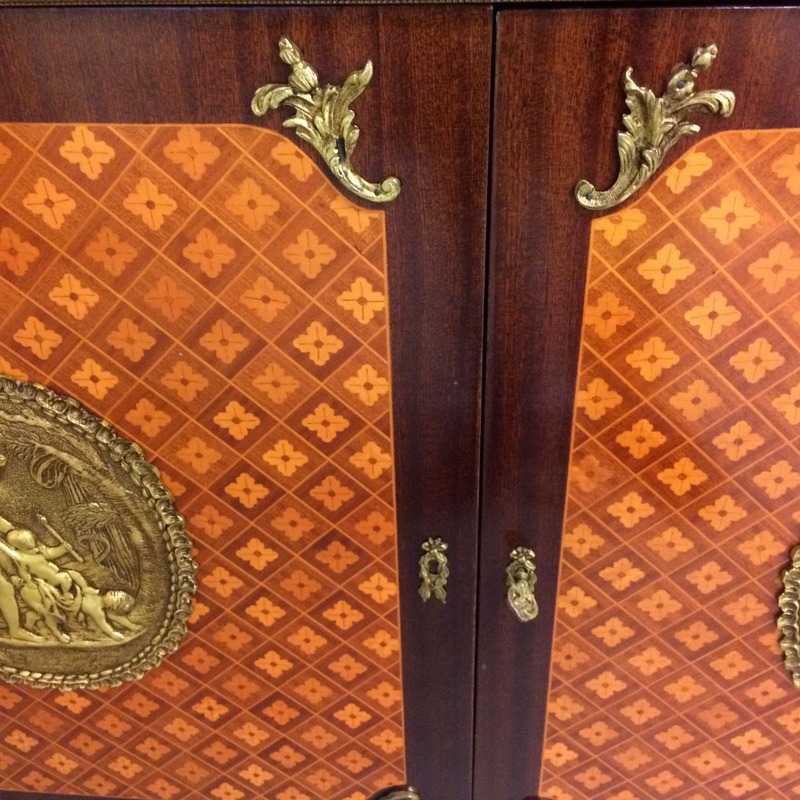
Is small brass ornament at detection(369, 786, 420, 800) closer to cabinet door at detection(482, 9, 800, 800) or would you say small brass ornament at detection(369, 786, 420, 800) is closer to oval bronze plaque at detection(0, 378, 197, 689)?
cabinet door at detection(482, 9, 800, 800)

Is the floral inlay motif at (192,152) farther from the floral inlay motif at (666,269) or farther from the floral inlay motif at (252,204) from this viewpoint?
the floral inlay motif at (666,269)

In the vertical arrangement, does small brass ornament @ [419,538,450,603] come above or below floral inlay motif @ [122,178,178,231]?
below

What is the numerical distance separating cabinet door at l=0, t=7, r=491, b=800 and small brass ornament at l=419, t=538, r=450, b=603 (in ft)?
A: 0.03

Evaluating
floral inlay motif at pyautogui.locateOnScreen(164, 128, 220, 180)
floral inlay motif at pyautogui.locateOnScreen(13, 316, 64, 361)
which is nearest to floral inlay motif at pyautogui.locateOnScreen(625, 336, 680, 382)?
floral inlay motif at pyautogui.locateOnScreen(164, 128, 220, 180)

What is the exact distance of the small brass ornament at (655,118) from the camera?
0.50 meters

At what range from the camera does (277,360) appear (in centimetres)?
63

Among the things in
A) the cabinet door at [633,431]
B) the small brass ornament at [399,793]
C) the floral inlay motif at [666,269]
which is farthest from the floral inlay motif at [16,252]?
the small brass ornament at [399,793]

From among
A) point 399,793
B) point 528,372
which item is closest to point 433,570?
point 528,372

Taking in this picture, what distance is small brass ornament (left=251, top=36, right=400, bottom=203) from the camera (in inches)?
20.2

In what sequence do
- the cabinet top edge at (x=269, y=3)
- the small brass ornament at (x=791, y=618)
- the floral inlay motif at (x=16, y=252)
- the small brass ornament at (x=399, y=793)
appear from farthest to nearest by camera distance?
the small brass ornament at (x=399, y=793), the small brass ornament at (x=791, y=618), the floral inlay motif at (x=16, y=252), the cabinet top edge at (x=269, y=3)

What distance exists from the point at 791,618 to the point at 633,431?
26cm

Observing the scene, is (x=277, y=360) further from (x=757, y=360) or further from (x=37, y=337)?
(x=757, y=360)

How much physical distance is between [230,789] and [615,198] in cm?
79

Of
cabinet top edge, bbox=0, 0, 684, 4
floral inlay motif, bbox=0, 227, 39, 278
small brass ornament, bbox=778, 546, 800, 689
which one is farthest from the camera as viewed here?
small brass ornament, bbox=778, 546, 800, 689
